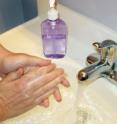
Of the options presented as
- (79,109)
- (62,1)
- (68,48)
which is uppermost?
(62,1)

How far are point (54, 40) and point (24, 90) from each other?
0.22 metres

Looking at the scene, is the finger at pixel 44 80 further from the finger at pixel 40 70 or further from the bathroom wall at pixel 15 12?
the bathroom wall at pixel 15 12

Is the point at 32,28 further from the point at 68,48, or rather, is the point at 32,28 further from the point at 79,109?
the point at 79,109

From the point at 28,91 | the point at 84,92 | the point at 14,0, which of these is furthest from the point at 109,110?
the point at 14,0

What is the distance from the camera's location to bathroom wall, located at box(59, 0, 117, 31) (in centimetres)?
71

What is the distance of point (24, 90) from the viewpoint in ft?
2.12

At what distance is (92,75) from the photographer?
2.11 feet

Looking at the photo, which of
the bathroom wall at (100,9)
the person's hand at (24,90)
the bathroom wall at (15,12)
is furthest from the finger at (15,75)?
the bathroom wall at (15,12)

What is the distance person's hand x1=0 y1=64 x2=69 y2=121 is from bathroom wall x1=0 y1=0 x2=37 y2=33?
516 mm

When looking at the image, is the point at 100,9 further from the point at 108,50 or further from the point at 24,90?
the point at 24,90

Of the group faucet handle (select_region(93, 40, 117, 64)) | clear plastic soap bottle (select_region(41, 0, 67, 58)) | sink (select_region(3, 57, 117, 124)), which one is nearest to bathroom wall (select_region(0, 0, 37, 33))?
clear plastic soap bottle (select_region(41, 0, 67, 58))

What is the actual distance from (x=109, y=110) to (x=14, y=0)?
0.66m

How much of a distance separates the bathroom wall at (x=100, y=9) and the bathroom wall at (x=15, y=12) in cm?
37

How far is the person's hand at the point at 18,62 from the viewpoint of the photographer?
0.70 meters
